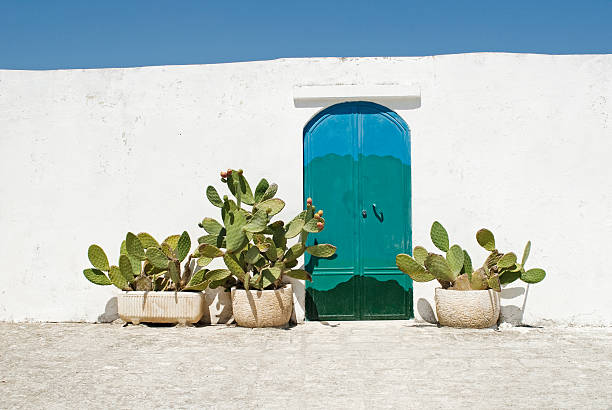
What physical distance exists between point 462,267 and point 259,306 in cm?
178

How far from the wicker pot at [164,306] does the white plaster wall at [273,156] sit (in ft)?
1.87

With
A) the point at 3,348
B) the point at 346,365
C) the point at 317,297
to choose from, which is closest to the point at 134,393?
the point at 346,365

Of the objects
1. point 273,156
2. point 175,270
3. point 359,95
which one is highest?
point 359,95

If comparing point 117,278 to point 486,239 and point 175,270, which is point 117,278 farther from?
point 486,239

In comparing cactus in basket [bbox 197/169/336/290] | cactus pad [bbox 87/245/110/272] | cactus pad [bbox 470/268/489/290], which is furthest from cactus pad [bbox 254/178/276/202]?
cactus pad [bbox 470/268/489/290]

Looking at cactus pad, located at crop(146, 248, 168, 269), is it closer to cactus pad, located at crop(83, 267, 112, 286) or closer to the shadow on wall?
cactus pad, located at crop(83, 267, 112, 286)

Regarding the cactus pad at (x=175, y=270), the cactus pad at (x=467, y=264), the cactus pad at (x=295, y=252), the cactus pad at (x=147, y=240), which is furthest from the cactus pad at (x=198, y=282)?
the cactus pad at (x=467, y=264)

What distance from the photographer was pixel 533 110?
5.46 metres

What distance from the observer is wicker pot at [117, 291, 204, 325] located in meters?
5.16

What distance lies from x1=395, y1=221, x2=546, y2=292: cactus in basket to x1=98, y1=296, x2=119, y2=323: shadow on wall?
2.65 meters

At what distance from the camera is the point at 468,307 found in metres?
4.93

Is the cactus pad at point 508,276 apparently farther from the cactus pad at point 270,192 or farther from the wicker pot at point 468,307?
the cactus pad at point 270,192

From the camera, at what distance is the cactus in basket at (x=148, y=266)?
5.12 metres

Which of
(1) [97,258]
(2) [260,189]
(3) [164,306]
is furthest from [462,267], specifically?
(1) [97,258]
